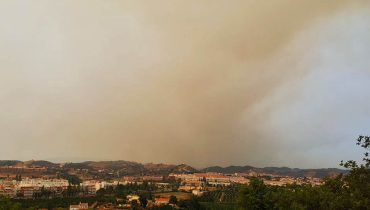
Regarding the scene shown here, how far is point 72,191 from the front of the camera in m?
132

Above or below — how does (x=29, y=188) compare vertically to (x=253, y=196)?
below

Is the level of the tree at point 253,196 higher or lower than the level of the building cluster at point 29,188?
higher

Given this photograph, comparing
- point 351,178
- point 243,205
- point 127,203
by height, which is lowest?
point 127,203

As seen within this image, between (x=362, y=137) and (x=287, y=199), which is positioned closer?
(x=362, y=137)

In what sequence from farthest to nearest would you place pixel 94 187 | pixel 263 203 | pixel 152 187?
pixel 94 187, pixel 152 187, pixel 263 203

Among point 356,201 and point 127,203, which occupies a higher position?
point 356,201

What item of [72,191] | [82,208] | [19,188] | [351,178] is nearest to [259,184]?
[351,178]

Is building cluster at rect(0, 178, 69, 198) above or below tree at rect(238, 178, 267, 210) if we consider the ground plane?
below

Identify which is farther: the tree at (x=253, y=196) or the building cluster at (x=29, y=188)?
the building cluster at (x=29, y=188)

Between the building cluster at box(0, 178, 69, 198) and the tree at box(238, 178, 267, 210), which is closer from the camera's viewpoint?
the tree at box(238, 178, 267, 210)

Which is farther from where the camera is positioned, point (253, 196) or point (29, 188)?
point (29, 188)

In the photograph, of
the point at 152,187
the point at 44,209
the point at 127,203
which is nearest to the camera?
the point at 44,209

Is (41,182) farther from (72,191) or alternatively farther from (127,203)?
(127,203)

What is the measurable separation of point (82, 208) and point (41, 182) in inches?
3535
